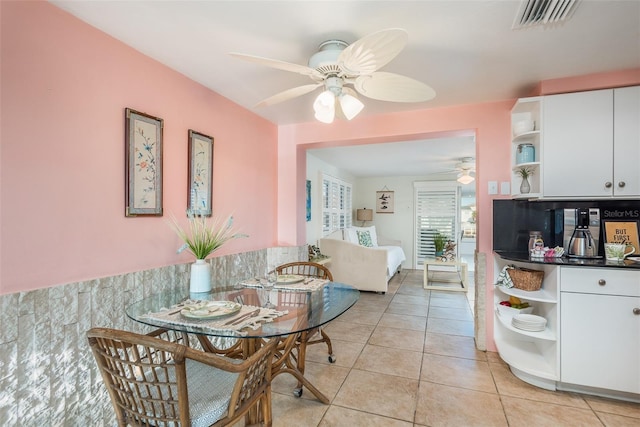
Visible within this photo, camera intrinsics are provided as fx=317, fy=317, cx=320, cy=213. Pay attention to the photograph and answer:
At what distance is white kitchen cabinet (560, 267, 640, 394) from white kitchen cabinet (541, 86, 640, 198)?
2.04ft

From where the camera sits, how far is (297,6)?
1.52m

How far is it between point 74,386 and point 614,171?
3551 millimetres

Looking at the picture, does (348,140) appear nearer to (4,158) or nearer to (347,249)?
(347,249)

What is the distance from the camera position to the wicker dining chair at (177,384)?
103 centimetres

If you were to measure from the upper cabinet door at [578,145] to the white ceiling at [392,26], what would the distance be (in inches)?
8.5

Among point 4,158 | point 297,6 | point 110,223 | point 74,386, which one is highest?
point 297,6

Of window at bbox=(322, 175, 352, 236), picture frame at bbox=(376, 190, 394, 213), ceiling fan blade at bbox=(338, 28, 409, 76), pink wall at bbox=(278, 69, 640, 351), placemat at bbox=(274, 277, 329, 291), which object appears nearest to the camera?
ceiling fan blade at bbox=(338, 28, 409, 76)

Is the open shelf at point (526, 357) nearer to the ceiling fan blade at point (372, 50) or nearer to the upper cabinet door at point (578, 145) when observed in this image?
the upper cabinet door at point (578, 145)

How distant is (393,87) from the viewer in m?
1.68

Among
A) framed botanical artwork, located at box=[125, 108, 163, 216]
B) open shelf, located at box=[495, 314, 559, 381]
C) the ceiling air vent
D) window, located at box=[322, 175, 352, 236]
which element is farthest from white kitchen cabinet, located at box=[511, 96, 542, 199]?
window, located at box=[322, 175, 352, 236]

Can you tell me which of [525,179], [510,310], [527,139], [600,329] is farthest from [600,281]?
[527,139]

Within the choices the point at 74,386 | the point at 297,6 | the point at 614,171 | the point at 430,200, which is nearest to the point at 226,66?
the point at 297,6

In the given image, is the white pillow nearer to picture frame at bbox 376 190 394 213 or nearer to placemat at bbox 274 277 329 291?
picture frame at bbox 376 190 394 213

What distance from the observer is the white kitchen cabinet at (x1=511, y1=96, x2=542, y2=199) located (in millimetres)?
2408
